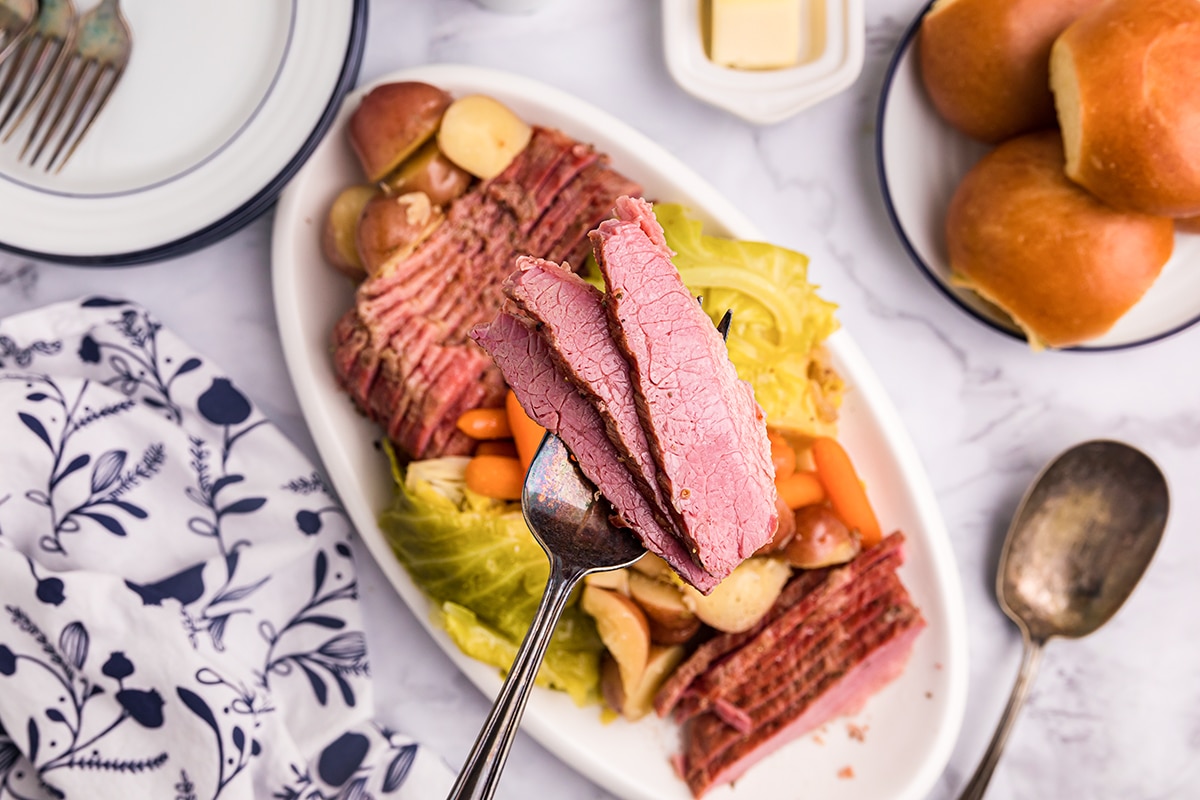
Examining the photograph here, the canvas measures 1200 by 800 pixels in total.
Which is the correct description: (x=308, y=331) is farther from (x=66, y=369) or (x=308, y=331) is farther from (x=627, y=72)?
(x=627, y=72)

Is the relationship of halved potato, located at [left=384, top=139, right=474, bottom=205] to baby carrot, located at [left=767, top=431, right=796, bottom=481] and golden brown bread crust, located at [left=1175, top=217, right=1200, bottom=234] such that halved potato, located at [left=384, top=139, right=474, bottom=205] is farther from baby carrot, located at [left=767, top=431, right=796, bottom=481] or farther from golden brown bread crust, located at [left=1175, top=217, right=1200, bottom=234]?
golden brown bread crust, located at [left=1175, top=217, right=1200, bottom=234]

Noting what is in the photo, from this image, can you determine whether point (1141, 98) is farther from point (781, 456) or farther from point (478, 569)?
point (478, 569)

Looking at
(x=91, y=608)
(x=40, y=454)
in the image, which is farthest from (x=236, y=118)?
(x=91, y=608)

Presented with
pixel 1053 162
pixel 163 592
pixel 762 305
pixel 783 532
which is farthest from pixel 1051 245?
Answer: pixel 163 592

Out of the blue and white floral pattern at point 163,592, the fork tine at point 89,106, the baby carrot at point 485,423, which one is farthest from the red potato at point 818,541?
the fork tine at point 89,106

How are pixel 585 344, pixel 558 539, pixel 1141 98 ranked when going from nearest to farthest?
1. pixel 585 344
2. pixel 558 539
3. pixel 1141 98

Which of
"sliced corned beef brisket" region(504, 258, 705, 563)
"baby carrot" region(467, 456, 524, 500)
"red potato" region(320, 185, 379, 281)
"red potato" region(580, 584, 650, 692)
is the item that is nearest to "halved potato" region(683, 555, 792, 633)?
"red potato" region(580, 584, 650, 692)
